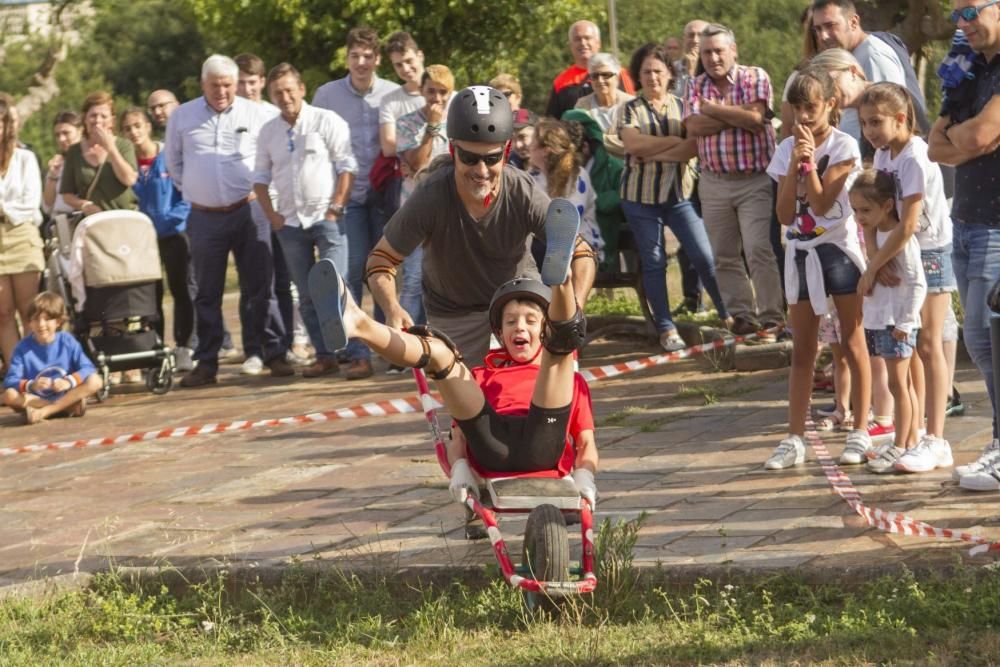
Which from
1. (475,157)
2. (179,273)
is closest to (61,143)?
(179,273)

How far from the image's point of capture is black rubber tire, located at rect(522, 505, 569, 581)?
5.41m

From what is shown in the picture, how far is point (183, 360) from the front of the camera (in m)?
Answer: 13.3

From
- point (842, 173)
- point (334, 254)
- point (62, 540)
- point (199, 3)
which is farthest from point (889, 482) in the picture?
point (199, 3)

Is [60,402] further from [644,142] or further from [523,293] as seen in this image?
[523,293]

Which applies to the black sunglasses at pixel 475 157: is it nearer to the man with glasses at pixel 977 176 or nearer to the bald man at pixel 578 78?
the man with glasses at pixel 977 176

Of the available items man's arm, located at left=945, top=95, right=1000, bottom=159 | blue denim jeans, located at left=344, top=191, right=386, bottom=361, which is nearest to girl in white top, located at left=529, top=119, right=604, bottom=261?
blue denim jeans, located at left=344, top=191, right=386, bottom=361

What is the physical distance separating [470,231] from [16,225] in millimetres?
6889

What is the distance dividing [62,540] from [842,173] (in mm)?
4043

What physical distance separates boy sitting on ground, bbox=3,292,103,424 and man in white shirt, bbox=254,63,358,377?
1.73 metres

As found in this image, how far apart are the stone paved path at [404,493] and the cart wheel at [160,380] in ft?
3.78

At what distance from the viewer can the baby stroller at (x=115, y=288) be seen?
473 inches

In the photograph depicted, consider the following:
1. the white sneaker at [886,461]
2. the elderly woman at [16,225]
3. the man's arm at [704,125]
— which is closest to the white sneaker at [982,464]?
the white sneaker at [886,461]

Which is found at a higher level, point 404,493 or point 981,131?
point 981,131

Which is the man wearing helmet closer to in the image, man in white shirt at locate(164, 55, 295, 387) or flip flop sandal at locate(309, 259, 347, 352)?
flip flop sandal at locate(309, 259, 347, 352)
